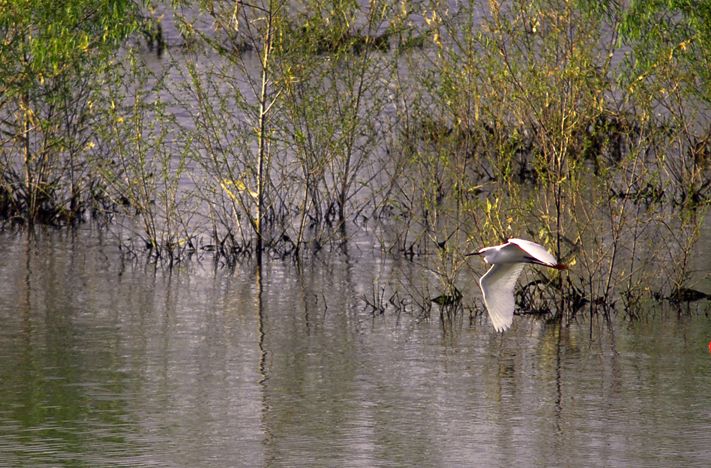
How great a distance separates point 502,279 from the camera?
12617mm

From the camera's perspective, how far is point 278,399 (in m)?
11.1

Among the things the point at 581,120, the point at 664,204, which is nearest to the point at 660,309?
the point at 581,120

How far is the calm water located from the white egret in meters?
0.37

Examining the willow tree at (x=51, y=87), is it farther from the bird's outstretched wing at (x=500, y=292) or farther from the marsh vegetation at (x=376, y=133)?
the bird's outstretched wing at (x=500, y=292)

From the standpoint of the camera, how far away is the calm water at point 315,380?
9.70 m

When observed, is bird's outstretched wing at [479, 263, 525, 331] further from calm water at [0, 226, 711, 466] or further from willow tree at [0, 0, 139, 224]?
willow tree at [0, 0, 139, 224]

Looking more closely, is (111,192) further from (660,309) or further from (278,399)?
(278,399)

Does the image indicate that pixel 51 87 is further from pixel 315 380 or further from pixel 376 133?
pixel 315 380

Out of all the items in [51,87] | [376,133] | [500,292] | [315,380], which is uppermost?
[51,87]

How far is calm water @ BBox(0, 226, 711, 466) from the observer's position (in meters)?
9.70

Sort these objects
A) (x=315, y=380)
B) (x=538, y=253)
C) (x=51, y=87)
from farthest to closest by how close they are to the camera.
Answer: (x=51, y=87), (x=315, y=380), (x=538, y=253)

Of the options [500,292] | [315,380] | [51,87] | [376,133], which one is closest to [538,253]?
[500,292]

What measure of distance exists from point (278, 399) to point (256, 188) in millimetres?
7120

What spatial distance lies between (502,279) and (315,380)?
1.81 metres
